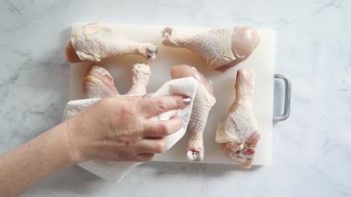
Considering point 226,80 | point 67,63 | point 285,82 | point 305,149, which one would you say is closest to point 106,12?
point 67,63

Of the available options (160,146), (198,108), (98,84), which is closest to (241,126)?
(198,108)

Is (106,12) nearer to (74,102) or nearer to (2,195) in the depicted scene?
(74,102)

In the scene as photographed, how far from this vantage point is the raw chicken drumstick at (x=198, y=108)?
0.97 metres

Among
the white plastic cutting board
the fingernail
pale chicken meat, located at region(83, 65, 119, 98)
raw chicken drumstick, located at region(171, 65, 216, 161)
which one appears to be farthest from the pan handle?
pale chicken meat, located at region(83, 65, 119, 98)

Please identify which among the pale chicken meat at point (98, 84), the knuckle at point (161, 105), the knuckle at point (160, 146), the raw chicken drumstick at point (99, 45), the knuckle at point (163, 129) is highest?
the raw chicken drumstick at point (99, 45)

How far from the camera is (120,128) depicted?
32.4 inches

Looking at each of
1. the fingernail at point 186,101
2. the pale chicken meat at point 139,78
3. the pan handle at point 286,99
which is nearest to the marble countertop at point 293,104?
the pan handle at point 286,99

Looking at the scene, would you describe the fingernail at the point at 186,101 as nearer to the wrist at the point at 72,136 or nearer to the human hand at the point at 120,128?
the human hand at the point at 120,128

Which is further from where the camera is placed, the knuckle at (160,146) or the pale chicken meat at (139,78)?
→ the pale chicken meat at (139,78)

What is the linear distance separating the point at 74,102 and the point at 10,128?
8.5 inches

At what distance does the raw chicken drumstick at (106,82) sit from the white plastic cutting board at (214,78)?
0.12ft

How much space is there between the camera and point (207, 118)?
1028mm

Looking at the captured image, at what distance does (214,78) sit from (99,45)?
0.87ft

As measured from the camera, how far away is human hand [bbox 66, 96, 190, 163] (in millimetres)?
818
